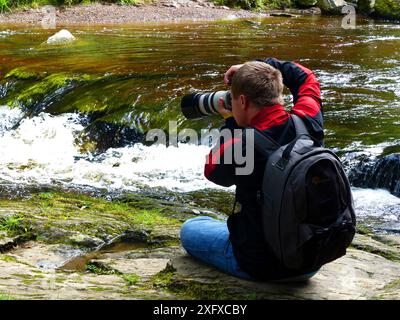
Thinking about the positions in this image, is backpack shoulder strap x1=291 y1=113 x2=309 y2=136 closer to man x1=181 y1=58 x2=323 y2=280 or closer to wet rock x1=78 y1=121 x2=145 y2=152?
man x1=181 y1=58 x2=323 y2=280

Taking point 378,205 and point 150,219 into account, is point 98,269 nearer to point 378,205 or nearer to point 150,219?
point 150,219

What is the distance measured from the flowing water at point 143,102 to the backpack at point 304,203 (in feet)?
9.37

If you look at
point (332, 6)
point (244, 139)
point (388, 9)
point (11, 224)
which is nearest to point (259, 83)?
point (244, 139)

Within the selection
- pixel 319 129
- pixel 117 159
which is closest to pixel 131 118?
pixel 117 159

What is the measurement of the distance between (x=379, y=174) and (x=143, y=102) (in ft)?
13.4

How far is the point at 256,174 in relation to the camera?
10.9 feet

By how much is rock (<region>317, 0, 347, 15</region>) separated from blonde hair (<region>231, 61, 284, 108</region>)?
2218 cm

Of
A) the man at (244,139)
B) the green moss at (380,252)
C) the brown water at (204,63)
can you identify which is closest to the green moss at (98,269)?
the man at (244,139)

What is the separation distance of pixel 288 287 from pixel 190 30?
1548 centimetres

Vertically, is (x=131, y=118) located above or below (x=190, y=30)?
below

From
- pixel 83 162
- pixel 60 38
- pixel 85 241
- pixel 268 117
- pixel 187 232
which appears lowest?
pixel 83 162

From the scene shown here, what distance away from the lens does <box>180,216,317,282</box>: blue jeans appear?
144 inches

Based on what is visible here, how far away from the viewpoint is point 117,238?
17.3ft

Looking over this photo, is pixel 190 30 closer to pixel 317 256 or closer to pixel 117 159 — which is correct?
pixel 117 159
